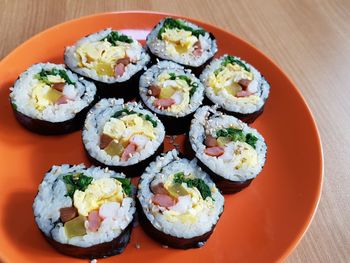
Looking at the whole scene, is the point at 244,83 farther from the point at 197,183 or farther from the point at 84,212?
the point at 84,212

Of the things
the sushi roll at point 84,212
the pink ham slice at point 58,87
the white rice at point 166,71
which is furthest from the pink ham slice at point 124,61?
the sushi roll at point 84,212

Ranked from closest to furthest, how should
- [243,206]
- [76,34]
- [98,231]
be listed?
[98,231] < [243,206] < [76,34]

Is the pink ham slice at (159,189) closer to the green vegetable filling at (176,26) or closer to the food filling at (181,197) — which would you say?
the food filling at (181,197)

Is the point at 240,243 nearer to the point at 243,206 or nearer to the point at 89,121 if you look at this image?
the point at 243,206

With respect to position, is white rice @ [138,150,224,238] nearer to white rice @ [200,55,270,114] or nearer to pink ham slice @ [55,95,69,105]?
white rice @ [200,55,270,114]

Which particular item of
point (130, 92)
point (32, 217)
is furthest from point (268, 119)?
point (32, 217)

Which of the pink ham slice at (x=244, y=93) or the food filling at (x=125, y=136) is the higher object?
the pink ham slice at (x=244, y=93)

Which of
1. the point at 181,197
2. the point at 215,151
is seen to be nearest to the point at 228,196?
the point at 215,151
